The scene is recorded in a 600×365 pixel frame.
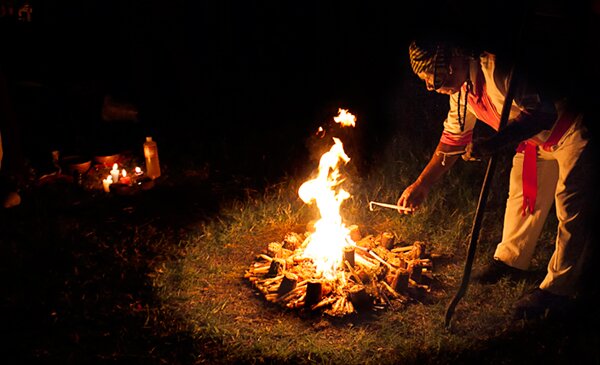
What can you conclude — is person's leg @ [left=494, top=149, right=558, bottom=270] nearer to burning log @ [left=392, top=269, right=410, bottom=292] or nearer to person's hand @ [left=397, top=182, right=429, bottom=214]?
person's hand @ [left=397, top=182, right=429, bottom=214]

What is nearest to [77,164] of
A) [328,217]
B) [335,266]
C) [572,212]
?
[328,217]

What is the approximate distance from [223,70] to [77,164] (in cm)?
430

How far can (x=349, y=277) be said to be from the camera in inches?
202

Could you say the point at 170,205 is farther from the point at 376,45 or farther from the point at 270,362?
the point at 376,45

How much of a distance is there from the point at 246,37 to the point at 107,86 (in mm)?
2988

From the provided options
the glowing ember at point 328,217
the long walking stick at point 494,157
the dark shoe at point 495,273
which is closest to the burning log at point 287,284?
the glowing ember at point 328,217

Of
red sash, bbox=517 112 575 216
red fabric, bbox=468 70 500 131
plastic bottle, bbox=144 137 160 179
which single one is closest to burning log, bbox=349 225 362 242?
red sash, bbox=517 112 575 216

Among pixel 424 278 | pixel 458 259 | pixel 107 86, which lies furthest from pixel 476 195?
pixel 107 86

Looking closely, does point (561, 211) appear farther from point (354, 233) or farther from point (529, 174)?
point (354, 233)

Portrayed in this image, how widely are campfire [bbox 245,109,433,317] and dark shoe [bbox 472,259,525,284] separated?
49cm

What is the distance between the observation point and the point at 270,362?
13.8ft

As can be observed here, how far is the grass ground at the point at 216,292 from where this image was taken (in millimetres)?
4324

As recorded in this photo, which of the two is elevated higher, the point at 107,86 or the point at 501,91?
the point at 501,91

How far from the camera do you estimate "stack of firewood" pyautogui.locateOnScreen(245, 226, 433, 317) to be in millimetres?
4785
